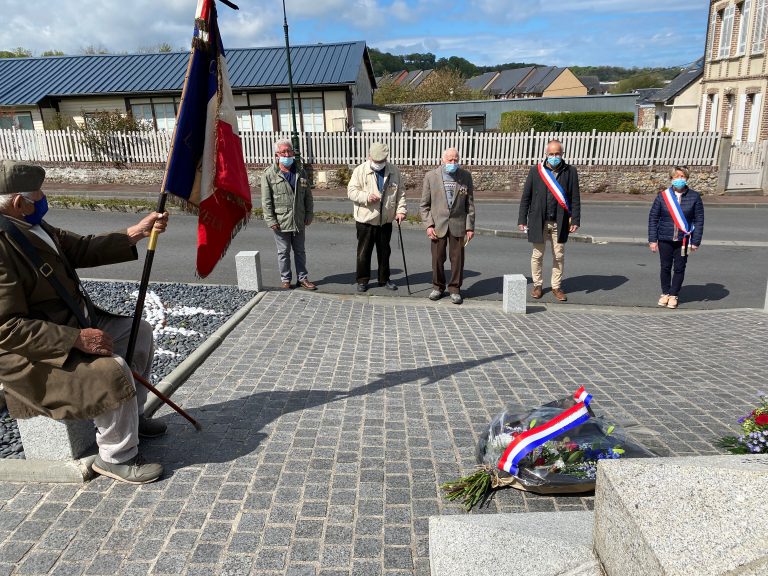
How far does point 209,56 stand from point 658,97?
1904 inches

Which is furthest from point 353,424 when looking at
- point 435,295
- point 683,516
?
point 435,295

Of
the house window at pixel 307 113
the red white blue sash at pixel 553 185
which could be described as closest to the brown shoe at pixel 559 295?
the red white blue sash at pixel 553 185

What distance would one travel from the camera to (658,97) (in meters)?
44.6

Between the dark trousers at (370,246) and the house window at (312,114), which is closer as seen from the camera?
the dark trousers at (370,246)

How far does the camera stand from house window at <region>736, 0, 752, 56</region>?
25922 millimetres

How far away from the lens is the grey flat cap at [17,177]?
317 cm

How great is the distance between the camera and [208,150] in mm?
3977

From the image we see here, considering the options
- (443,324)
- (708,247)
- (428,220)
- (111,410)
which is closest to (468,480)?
(111,410)

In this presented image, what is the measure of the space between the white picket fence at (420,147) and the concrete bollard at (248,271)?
46.1 ft

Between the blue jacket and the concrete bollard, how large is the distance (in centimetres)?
571

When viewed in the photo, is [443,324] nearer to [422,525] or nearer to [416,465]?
[416,465]

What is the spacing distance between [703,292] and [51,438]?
9.26m

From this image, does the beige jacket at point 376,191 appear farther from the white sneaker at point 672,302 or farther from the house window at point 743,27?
the house window at point 743,27

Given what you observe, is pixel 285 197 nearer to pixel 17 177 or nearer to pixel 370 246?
pixel 370 246
